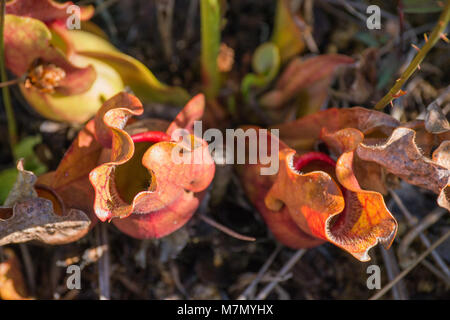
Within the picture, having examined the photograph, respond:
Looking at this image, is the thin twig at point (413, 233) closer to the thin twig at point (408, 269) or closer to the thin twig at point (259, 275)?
the thin twig at point (408, 269)

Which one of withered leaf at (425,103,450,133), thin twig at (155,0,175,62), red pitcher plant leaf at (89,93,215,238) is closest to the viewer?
red pitcher plant leaf at (89,93,215,238)

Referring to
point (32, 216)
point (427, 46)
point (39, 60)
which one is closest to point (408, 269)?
point (427, 46)

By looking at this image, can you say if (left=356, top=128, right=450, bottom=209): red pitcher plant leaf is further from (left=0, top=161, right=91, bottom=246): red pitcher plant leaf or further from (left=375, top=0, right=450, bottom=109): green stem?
(left=0, top=161, right=91, bottom=246): red pitcher plant leaf

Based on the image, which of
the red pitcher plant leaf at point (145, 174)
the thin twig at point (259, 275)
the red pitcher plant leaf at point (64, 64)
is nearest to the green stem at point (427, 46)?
the red pitcher plant leaf at point (145, 174)

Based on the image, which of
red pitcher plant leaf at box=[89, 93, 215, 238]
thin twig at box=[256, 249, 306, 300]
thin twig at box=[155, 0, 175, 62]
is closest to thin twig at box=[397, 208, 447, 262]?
thin twig at box=[256, 249, 306, 300]
